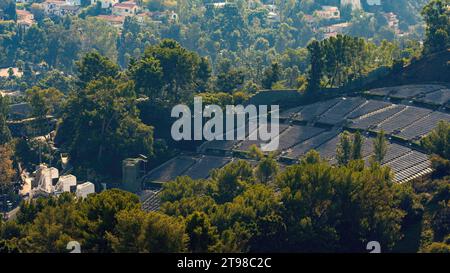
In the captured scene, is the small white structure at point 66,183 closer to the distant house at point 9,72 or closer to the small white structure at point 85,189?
the small white structure at point 85,189

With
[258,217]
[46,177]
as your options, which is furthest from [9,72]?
[258,217]

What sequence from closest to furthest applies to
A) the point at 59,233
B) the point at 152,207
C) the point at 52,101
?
1. the point at 59,233
2. the point at 152,207
3. the point at 52,101

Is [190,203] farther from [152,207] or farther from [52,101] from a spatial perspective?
[52,101]

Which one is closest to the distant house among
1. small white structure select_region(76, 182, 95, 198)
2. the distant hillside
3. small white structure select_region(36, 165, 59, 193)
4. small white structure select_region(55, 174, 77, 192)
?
small white structure select_region(36, 165, 59, 193)

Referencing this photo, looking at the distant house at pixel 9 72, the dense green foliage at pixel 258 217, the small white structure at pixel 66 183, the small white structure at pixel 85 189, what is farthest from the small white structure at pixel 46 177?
the distant house at pixel 9 72
